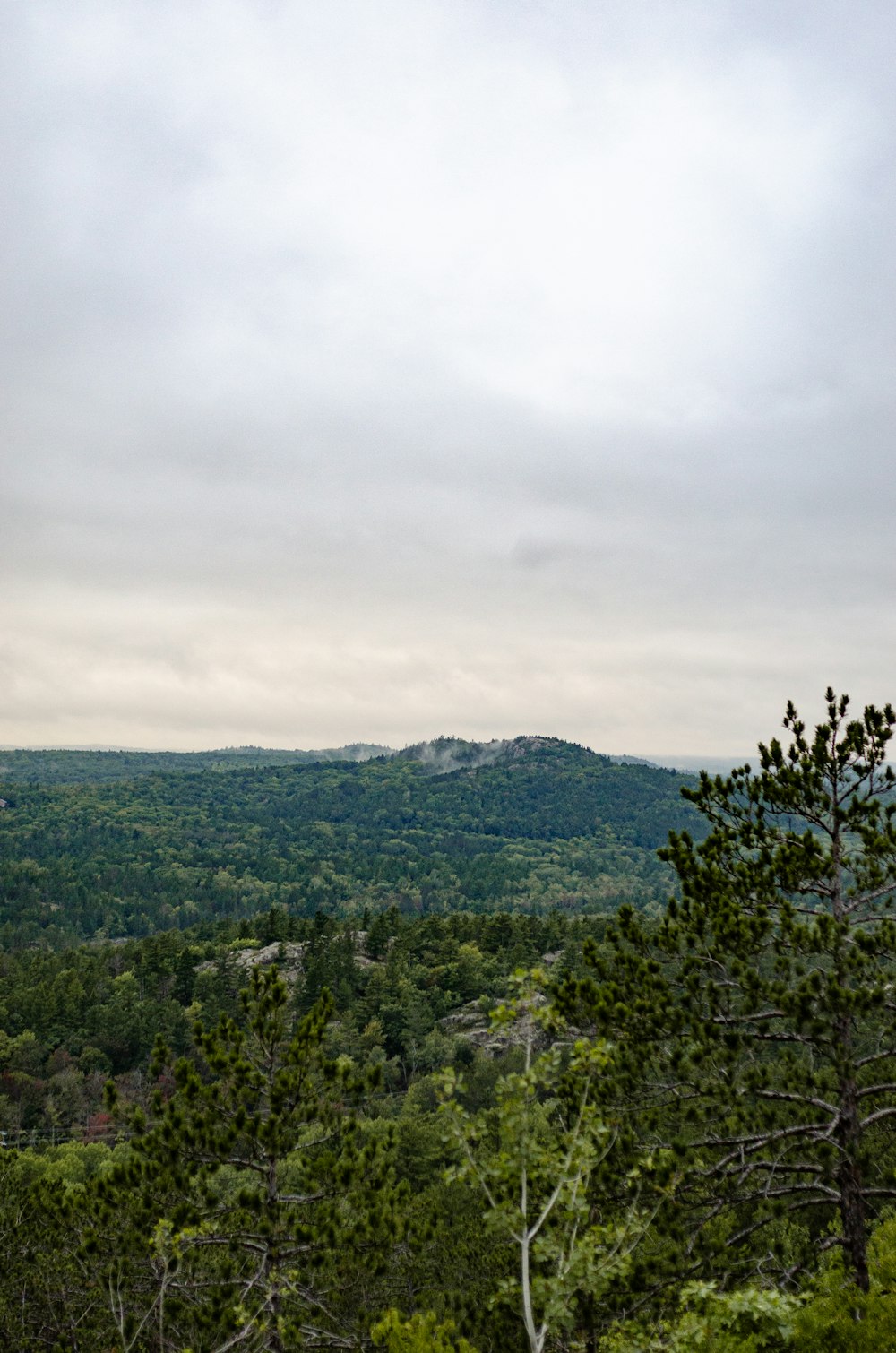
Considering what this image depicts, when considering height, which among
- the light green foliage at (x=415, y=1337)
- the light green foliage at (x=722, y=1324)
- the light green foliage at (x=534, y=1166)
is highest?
the light green foliage at (x=534, y=1166)

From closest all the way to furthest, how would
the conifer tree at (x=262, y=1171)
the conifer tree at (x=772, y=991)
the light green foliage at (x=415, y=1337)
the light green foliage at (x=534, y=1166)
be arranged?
the light green foliage at (x=534, y=1166) < the light green foliage at (x=415, y=1337) < the conifer tree at (x=772, y=991) < the conifer tree at (x=262, y=1171)

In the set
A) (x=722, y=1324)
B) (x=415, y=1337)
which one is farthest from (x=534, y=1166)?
(x=722, y=1324)

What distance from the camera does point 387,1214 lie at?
43.1ft

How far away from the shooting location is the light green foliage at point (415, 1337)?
11.1 meters

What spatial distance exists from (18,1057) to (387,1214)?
7875cm

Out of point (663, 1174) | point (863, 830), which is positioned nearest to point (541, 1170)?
point (663, 1174)

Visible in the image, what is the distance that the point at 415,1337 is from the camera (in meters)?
11.2

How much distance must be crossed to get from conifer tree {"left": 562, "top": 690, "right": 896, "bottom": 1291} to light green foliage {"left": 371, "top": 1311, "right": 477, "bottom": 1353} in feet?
12.5

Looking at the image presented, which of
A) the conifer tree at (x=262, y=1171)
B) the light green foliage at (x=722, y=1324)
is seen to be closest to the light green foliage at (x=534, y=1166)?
the light green foliage at (x=722, y=1324)

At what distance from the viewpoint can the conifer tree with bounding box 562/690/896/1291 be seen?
11836 millimetres

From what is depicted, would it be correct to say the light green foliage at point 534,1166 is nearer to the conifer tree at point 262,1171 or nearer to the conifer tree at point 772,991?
the conifer tree at point 772,991

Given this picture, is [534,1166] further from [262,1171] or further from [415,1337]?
[262,1171]

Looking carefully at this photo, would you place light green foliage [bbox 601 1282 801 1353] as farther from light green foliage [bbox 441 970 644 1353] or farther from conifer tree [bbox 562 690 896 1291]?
light green foliage [bbox 441 970 644 1353]

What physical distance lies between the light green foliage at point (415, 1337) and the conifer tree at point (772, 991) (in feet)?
12.5
